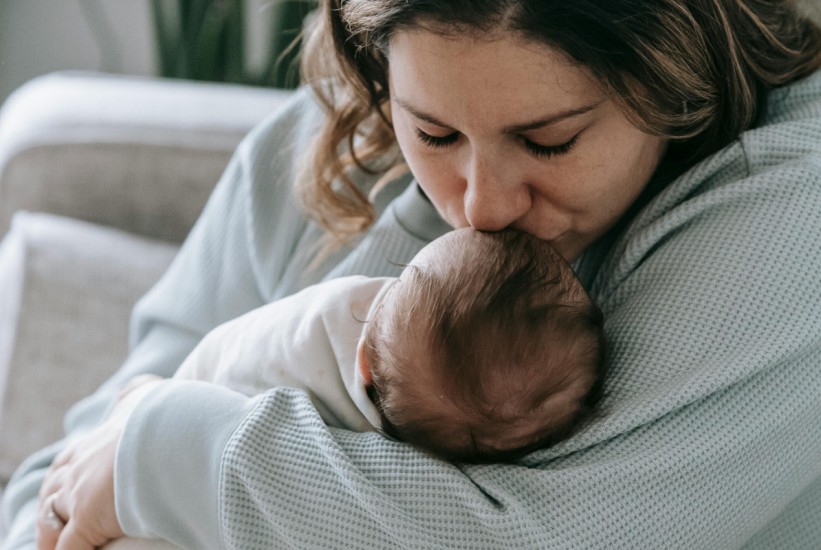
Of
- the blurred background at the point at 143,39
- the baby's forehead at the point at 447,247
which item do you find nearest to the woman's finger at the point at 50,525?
the baby's forehead at the point at 447,247

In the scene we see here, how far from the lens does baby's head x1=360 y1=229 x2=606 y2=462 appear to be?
884 millimetres

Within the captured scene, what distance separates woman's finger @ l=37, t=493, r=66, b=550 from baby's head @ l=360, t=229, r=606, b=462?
0.42 meters

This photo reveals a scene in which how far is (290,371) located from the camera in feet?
3.38

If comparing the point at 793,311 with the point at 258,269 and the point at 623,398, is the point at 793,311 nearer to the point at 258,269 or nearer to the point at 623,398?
the point at 623,398

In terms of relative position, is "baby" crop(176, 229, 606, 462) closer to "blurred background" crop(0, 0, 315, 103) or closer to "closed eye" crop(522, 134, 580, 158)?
"closed eye" crop(522, 134, 580, 158)

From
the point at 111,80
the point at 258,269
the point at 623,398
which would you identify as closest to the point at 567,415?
the point at 623,398

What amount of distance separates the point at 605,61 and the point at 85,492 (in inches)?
26.5

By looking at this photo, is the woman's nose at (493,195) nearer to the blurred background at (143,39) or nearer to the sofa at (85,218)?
the sofa at (85,218)

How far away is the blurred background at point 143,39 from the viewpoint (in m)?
2.55

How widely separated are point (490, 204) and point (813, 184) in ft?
0.97

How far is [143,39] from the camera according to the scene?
2.91 metres

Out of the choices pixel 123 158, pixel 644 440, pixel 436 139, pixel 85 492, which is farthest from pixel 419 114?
pixel 123 158

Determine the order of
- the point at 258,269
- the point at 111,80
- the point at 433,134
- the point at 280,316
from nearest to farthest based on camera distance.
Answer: the point at 433,134
the point at 280,316
the point at 258,269
the point at 111,80

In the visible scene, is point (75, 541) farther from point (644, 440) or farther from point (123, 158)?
point (123, 158)
